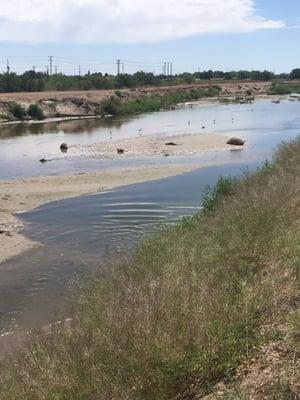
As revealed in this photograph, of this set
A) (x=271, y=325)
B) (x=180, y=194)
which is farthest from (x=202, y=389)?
(x=180, y=194)

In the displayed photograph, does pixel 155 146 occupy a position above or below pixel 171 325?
below

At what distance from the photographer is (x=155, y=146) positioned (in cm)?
4119

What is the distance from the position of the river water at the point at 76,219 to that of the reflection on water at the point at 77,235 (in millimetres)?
20

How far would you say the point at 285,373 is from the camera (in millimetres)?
5207

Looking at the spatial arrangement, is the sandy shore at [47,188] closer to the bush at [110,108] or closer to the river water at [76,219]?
the river water at [76,219]

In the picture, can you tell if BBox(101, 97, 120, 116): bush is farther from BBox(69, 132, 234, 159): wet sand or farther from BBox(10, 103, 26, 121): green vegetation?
BBox(69, 132, 234, 159): wet sand

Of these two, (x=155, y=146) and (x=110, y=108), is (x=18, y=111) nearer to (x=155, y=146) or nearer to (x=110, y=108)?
(x=110, y=108)

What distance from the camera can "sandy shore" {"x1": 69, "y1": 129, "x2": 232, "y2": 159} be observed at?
3823 cm

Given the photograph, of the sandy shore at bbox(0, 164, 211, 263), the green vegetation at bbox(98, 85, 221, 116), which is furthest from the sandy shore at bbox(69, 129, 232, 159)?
the green vegetation at bbox(98, 85, 221, 116)

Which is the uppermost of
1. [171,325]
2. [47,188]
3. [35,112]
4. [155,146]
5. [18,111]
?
[18,111]

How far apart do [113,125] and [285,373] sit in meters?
55.8

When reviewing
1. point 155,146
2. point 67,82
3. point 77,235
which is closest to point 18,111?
point 155,146

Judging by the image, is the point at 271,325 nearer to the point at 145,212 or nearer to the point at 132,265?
the point at 132,265

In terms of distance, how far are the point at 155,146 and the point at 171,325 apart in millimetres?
35440
